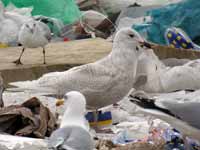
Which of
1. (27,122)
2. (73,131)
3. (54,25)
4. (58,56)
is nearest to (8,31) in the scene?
(54,25)

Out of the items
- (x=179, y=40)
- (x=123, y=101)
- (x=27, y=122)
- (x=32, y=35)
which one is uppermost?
(x=32, y=35)

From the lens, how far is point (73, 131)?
3.63 metres

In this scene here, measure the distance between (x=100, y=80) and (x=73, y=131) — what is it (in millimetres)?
1425

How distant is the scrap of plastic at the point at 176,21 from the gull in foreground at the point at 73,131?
5.03 m

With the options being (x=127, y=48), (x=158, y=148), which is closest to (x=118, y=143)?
(x=158, y=148)

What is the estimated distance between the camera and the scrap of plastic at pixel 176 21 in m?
8.86

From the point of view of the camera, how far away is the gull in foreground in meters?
3.53

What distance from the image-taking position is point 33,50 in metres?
8.56

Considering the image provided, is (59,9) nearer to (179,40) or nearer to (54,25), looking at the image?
(54,25)

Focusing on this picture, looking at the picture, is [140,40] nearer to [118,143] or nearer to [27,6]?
[118,143]

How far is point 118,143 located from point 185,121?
650 mm

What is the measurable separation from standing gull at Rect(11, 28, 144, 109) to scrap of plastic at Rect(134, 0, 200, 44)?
3.77 m

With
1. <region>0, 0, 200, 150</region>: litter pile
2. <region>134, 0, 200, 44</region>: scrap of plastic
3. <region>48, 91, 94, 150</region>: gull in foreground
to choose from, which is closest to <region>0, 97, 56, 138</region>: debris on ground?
<region>0, 0, 200, 150</region>: litter pile

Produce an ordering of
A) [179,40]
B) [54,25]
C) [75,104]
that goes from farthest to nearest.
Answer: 1. [54,25]
2. [179,40]
3. [75,104]
